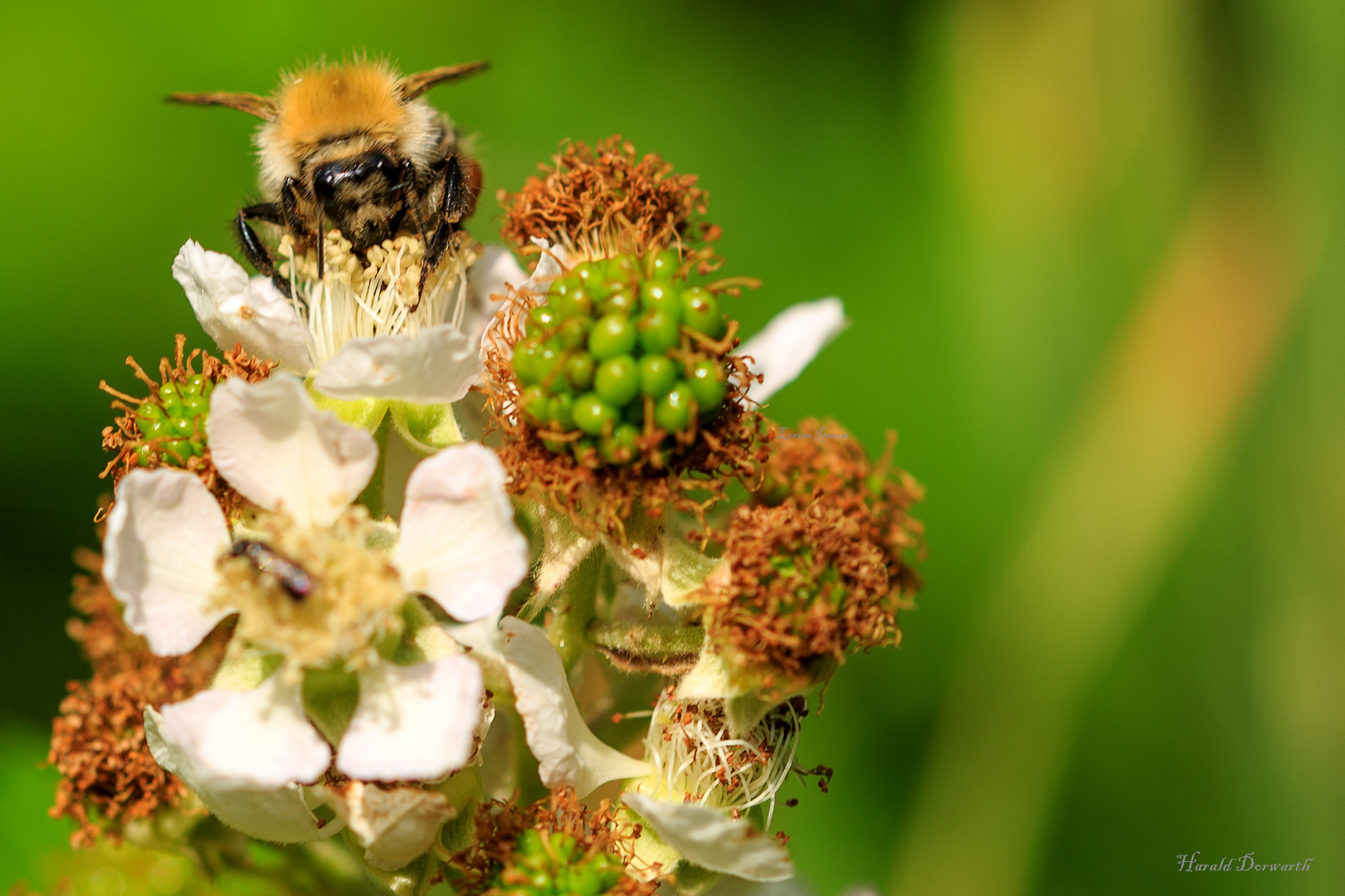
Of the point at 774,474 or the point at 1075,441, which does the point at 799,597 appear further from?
the point at 1075,441

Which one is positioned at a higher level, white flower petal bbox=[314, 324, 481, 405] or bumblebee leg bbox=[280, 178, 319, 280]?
bumblebee leg bbox=[280, 178, 319, 280]

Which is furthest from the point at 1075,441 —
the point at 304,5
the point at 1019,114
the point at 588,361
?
the point at 304,5

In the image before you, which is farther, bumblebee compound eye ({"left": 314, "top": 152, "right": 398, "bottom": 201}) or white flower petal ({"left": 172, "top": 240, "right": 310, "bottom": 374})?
bumblebee compound eye ({"left": 314, "top": 152, "right": 398, "bottom": 201})

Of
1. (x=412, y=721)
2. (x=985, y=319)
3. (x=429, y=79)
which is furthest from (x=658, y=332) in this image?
(x=985, y=319)

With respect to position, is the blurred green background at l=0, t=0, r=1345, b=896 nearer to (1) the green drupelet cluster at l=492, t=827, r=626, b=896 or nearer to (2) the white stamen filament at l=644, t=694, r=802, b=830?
(2) the white stamen filament at l=644, t=694, r=802, b=830

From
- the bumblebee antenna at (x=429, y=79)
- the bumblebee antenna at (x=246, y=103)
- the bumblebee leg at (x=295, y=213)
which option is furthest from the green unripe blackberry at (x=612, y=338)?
the bumblebee antenna at (x=246, y=103)

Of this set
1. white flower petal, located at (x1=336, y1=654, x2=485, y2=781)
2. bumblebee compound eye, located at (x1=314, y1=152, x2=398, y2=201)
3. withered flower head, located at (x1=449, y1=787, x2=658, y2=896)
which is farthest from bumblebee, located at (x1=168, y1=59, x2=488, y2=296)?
withered flower head, located at (x1=449, y1=787, x2=658, y2=896)

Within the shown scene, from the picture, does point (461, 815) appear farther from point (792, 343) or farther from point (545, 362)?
point (792, 343)
